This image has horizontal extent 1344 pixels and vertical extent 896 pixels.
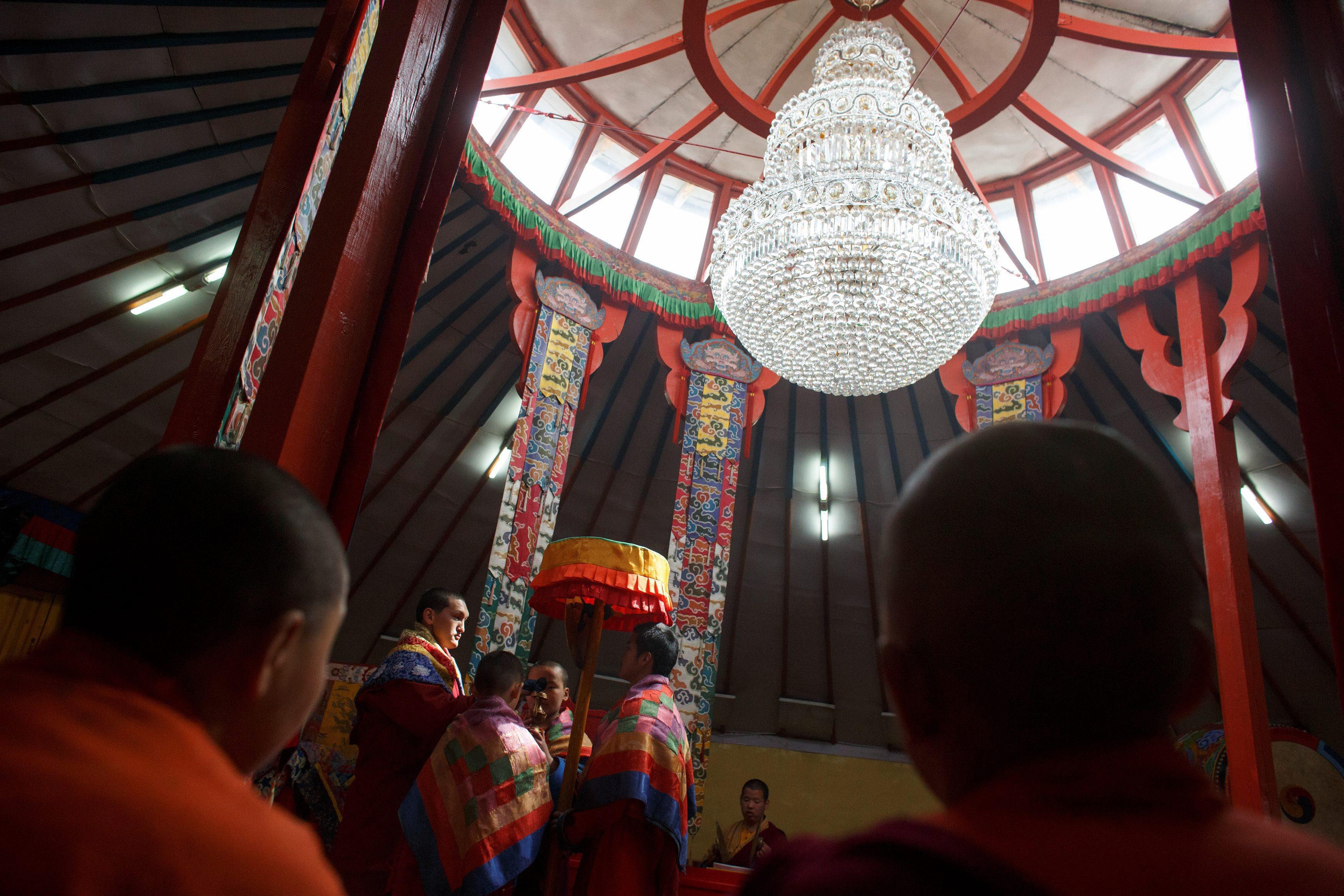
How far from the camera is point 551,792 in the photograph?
8.60 feet

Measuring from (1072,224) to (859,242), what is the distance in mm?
3835

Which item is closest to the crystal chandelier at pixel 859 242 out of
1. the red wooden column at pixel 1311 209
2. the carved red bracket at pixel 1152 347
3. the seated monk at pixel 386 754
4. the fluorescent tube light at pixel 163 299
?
the red wooden column at pixel 1311 209

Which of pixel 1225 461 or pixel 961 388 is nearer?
pixel 1225 461

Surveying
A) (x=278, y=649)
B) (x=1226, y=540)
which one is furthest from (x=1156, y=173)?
(x=278, y=649)

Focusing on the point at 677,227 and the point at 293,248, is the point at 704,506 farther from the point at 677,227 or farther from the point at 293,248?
the point at 293,248

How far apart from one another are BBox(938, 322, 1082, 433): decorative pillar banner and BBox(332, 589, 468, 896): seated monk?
4281mm

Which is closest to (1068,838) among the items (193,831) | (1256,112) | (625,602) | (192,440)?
(193,831)

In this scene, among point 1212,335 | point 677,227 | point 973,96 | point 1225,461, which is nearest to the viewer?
point 1225,461

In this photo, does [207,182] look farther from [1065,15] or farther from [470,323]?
[1065,15]

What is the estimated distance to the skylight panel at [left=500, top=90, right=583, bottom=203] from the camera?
19.3 feet

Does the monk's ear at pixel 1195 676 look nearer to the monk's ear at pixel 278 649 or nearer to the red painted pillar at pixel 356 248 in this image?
the monk's ear at pixel 278 649

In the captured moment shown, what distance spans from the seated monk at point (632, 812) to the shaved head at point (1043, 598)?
1834mm

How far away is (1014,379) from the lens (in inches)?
221

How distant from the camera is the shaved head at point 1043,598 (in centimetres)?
51
